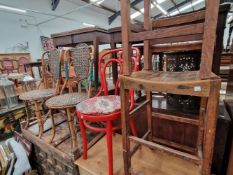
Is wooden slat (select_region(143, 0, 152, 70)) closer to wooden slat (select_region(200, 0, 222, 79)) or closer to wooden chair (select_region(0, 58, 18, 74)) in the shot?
wooden slat (select_region(200, 0, 222, 79))

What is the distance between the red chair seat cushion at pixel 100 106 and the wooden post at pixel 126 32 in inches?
10.0

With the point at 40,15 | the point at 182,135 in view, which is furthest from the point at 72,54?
the point at 40,15

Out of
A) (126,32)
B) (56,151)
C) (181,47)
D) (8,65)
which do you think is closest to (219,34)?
(181,47)

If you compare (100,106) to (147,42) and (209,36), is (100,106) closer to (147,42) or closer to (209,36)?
(147,42)

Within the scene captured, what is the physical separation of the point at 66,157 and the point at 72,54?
2.97ft

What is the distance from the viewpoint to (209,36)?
50cm

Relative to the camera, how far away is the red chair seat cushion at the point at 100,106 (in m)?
0.85

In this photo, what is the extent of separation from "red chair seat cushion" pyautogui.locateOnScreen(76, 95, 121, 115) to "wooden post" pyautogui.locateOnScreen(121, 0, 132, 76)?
25 centimetres

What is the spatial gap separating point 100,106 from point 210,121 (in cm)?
59

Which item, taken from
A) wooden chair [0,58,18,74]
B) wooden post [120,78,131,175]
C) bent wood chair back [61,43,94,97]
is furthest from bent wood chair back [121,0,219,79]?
wooden chair [0,58,18,74]

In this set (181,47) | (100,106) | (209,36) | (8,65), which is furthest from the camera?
(8,65)

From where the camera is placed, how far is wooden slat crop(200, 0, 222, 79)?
0.47 metres

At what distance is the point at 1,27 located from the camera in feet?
12.8

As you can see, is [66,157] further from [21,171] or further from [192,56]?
[192,56]
